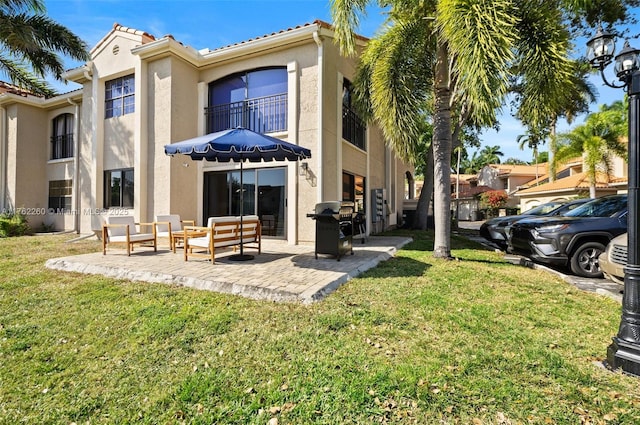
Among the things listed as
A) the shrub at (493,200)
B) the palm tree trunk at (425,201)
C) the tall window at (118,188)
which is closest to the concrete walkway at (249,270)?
the tall window at (118,188)

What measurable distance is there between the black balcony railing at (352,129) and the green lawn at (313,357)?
26.1ft

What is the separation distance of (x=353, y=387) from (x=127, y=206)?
12417mm

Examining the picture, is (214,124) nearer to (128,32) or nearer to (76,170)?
(128,32)

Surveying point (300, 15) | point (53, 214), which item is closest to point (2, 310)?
point (300, 15)

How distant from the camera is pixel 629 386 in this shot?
2.66 m

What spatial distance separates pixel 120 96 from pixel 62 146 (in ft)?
20.3

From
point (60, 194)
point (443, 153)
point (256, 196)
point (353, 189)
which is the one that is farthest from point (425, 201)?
point (60, 194)

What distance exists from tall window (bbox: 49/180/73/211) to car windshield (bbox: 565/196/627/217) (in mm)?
20471

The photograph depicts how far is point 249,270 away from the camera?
6125 mm

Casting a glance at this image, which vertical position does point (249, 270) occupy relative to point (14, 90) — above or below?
below

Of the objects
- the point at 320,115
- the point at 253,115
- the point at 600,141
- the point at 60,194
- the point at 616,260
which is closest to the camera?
the point at 616,260

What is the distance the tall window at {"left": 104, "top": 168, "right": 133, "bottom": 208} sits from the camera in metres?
12.0

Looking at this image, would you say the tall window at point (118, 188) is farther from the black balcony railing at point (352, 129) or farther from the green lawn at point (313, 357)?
the black balcony railing at point (352, 129)

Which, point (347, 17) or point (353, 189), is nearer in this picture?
point (347, 17)
